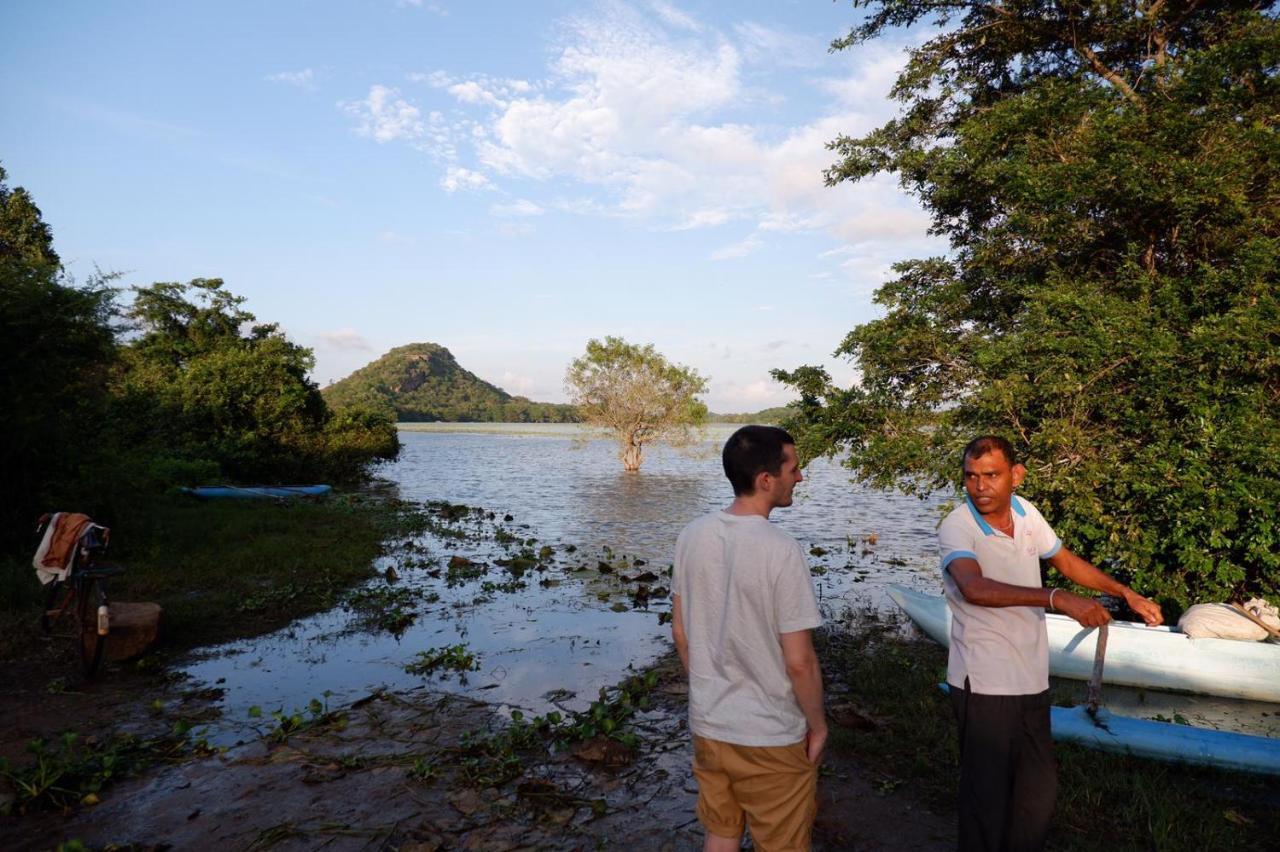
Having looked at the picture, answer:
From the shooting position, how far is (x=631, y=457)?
47.2 metres

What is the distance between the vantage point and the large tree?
356 inches

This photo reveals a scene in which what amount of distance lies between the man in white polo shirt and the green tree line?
1370 centimetres

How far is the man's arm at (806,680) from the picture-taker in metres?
2.70

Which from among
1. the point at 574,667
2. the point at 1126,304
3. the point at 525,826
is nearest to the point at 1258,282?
the point at 1126,304

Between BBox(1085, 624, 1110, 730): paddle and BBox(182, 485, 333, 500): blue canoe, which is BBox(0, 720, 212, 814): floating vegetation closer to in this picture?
BBox(1085, 624, 1110, 730): paddle

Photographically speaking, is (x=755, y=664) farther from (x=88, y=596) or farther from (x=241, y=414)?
(x=241, y=414)

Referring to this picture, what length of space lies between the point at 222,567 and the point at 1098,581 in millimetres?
13556

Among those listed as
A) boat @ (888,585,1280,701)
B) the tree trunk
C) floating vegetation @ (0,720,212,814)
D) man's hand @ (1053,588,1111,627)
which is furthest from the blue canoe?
the tree trunk

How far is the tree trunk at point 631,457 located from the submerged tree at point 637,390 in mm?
2700

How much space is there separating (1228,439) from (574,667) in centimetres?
878

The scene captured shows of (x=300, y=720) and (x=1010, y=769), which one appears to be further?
(x=300, y=720)

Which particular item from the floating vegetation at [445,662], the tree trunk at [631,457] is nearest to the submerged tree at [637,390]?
the tree trunk at [631,457]

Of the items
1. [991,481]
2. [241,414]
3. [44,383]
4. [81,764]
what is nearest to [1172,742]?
[991,481]

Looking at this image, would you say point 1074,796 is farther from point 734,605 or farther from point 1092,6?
point 1092,6
